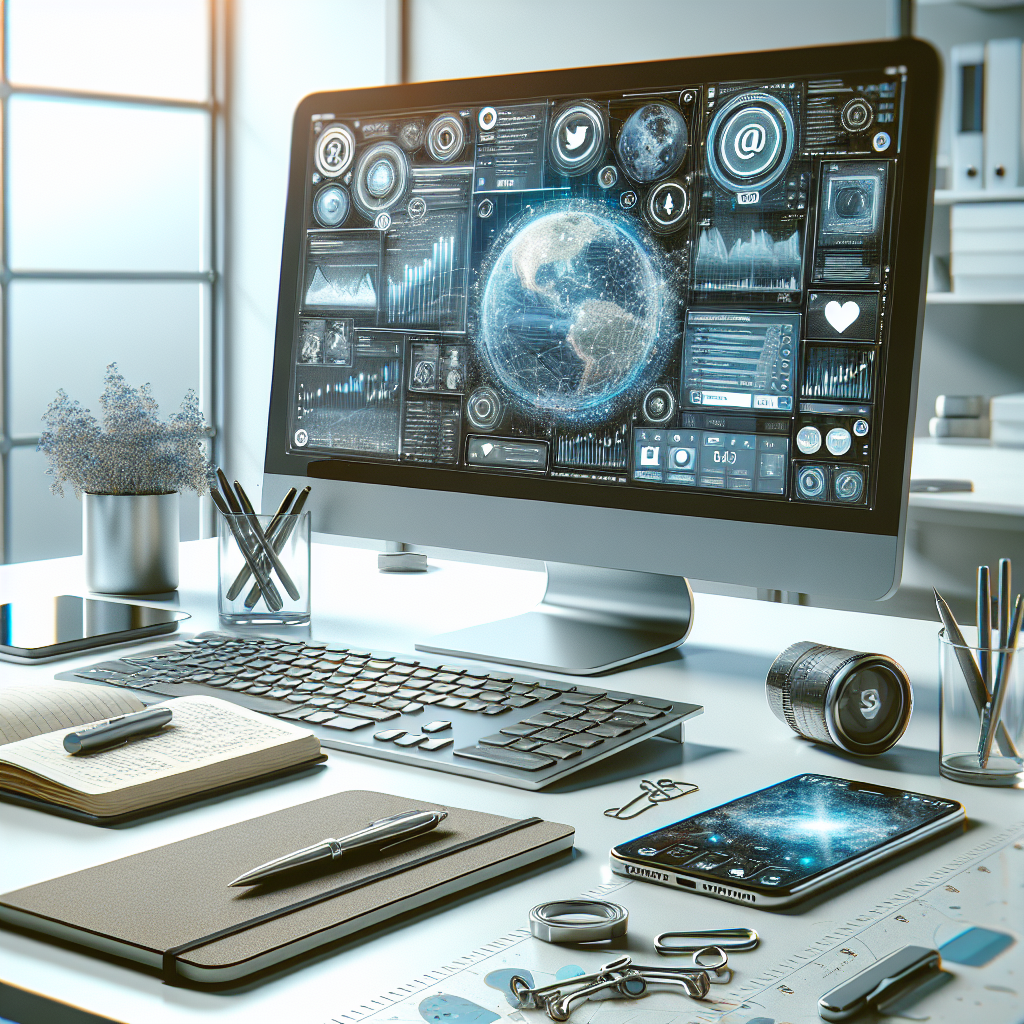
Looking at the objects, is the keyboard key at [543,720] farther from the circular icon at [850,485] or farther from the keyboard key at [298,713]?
the circular icon at [850,485]

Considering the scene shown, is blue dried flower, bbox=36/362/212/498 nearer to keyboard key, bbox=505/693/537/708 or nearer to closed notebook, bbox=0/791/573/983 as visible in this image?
keyboard key, bbox=505/693/537/708

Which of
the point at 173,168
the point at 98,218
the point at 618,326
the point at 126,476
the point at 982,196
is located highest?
the point at 173,168

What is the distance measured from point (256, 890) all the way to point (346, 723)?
29 centimetres

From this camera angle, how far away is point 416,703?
959 mm

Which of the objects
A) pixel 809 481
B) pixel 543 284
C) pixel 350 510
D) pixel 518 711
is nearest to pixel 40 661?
pixel 350 510

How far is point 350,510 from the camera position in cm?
130

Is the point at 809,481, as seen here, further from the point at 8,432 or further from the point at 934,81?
the point at 8,432

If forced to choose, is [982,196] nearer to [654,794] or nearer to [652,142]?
[652,142]

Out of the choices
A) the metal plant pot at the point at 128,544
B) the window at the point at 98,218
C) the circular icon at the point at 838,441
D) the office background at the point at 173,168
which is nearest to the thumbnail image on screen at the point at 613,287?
the circular icon at the point at 838,441

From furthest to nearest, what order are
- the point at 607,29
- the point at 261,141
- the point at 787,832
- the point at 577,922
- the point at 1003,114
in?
the point at 261,141, the point at 607,29, the point at 1003,114, the point at 787,832, the point at 577,922

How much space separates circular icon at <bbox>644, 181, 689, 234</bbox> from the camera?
109cm

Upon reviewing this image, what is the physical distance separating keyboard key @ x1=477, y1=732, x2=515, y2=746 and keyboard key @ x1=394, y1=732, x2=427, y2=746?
42 millimetres

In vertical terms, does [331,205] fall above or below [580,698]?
above

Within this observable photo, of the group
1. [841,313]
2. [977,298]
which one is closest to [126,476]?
[841,313]
